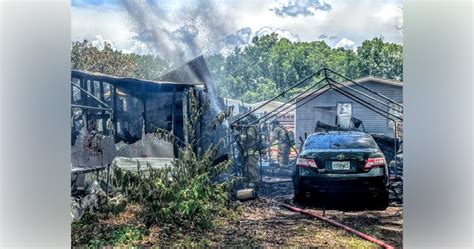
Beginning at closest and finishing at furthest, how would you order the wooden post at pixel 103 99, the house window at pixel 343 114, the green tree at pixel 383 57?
the green tree at pixel 383 57
the house window at pixel 343 114
the wooden post at pixel 103 99

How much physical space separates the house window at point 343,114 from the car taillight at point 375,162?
1.13 feet

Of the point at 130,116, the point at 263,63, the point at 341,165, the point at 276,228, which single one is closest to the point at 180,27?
the point at 263,63

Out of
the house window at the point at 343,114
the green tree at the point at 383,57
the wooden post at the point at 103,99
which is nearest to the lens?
the green tree at the point at 383,57

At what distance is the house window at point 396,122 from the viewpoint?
3.51m

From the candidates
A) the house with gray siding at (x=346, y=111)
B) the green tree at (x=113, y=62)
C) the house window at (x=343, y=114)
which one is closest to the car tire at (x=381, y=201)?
the house with gray siding at (x=346, y=111)

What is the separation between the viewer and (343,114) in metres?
3.62

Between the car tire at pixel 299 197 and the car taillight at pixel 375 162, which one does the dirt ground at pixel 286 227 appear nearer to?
the car tire at pixel 299 197

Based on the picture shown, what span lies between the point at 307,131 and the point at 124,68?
1678 mm

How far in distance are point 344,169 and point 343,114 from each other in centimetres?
47

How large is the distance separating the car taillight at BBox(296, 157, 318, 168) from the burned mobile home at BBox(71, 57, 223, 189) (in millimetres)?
772

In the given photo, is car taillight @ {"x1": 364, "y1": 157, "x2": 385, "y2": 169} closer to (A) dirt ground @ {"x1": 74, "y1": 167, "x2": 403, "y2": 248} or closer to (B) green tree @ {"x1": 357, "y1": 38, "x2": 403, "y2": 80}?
(A) dirt ground @ {"x1": 74, "y1": 167, "x2": 403, "y2": 248}
